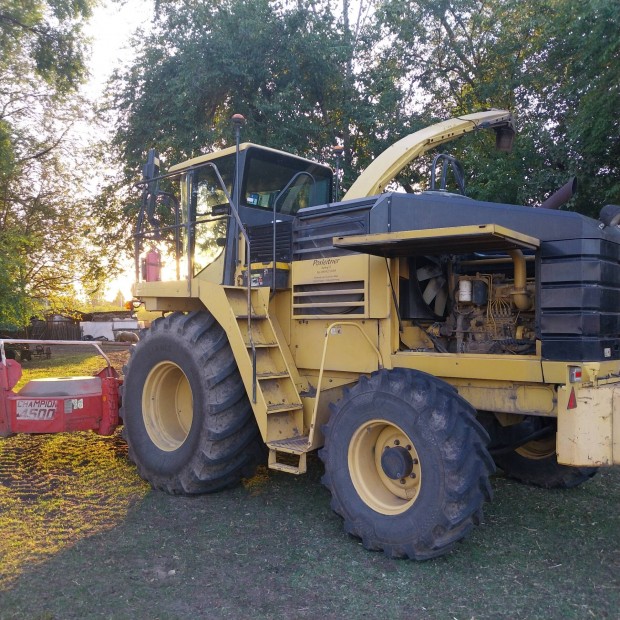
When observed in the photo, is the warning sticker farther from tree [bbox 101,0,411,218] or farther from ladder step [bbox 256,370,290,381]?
tree [bbox 101,0,411,218]

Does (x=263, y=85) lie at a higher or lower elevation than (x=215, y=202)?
higher

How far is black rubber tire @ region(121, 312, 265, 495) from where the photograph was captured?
518 cm

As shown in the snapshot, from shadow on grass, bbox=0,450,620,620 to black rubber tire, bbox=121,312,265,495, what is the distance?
0.91ft

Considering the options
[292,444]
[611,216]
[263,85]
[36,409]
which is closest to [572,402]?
[611,216]

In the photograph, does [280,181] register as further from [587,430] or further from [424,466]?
[587,430]

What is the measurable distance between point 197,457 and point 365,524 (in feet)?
5.47

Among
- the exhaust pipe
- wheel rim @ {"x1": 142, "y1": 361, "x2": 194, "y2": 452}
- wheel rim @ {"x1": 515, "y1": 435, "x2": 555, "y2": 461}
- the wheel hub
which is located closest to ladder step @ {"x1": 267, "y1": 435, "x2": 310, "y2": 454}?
the wheel hub

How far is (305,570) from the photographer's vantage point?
155 inches

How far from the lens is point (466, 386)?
438 centimetres

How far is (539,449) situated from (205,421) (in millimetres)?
3008

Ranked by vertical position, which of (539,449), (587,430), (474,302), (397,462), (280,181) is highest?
(280,181)

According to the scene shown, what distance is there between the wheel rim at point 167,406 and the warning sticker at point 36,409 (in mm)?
945

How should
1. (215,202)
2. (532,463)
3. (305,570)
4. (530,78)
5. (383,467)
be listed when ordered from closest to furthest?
1. (305,570)
2. (383,467)
3. (532,463)
4. (215,202)
5. (530,78)

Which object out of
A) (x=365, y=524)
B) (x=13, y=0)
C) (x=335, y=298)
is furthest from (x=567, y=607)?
(x=13, y=0)
